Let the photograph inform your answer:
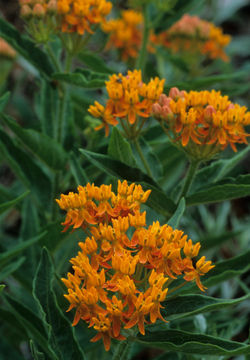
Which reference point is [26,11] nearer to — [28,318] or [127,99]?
[127,99]

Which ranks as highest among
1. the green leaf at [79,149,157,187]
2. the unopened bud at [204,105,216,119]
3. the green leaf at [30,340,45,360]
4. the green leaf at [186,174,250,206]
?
the unopened bud at [204,105,216,119]

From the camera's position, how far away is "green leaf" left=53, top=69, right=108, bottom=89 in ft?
6.84

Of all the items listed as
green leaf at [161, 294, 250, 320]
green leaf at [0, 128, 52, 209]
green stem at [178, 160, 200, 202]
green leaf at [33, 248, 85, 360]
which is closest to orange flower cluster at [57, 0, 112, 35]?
green leaf at [0, 128, 52, 209]

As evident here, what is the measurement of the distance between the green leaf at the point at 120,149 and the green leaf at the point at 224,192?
0.25m

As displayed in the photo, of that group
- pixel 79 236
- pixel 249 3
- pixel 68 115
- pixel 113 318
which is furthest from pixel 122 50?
pixel 249 3

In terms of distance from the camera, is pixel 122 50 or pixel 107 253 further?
pixel 122 50

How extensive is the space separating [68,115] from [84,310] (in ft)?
4.43

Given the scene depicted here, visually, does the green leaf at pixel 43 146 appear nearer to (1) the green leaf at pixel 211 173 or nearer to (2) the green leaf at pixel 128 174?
(2) the green leaf at pixel 128 174

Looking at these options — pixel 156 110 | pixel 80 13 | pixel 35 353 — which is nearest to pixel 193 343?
pixel 35 353

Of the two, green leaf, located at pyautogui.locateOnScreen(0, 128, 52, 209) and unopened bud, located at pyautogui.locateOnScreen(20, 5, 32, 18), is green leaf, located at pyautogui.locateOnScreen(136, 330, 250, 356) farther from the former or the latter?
unopened bud, located at pyautogui.locateOnScreen(20, 5, 32, 18)

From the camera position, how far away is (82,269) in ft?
4.54

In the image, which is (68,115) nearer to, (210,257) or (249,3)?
(210,257)

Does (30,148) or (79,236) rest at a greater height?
(30,148)

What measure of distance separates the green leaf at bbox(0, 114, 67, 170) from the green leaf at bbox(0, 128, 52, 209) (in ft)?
0.29
